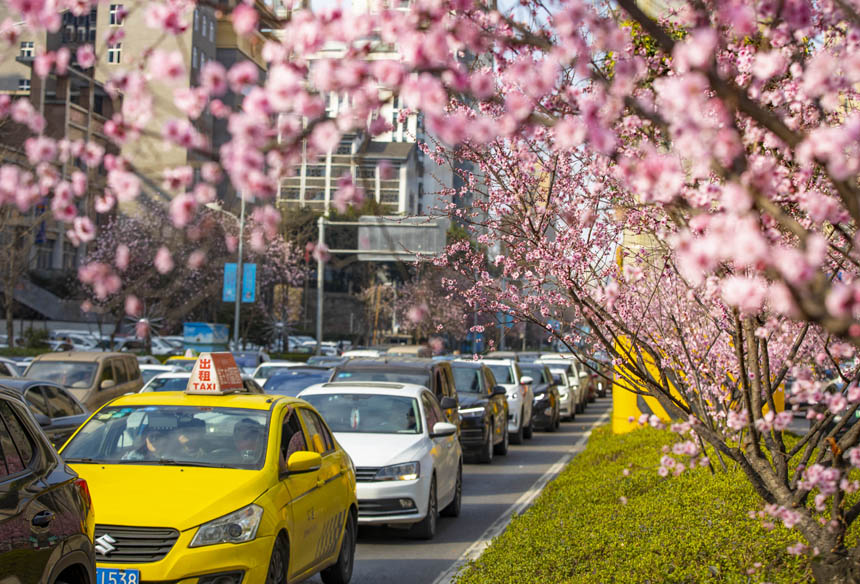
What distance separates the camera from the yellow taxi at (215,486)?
6961mm

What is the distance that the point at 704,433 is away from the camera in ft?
21.3

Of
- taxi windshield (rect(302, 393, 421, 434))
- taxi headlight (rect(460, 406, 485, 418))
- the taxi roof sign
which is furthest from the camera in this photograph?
taxi headlight (rect(460, 406, 485, 418))

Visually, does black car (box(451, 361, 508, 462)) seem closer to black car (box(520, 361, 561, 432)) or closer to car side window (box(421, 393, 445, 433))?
car side window (box(421, 393, 445, 433))

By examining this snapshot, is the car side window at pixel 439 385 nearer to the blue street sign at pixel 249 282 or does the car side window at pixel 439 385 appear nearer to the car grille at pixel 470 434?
the car grille at pixel 470 434

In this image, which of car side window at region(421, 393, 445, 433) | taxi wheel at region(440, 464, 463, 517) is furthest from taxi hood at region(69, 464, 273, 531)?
taxi wheel at region(440, 464, 463, 517)

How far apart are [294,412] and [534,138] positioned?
307 cm

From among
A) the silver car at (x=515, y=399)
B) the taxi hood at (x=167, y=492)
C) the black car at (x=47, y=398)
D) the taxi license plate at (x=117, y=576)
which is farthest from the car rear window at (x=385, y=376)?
the taxi license plate at (x=117, y=576)

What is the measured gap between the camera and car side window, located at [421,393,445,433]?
13109 millimetres

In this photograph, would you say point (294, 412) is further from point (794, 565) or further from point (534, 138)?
point (794, 565)

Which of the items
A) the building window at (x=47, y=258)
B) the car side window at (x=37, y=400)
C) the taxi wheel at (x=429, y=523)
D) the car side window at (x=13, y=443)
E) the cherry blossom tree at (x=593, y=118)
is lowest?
the taxi wheel at (x=429, y=523)

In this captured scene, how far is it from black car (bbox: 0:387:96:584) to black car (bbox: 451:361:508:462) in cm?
1356

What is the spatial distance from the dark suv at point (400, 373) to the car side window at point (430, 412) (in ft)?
9.20

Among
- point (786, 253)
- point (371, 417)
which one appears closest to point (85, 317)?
point (371, 417)

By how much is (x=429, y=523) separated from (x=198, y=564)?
5.36 m
